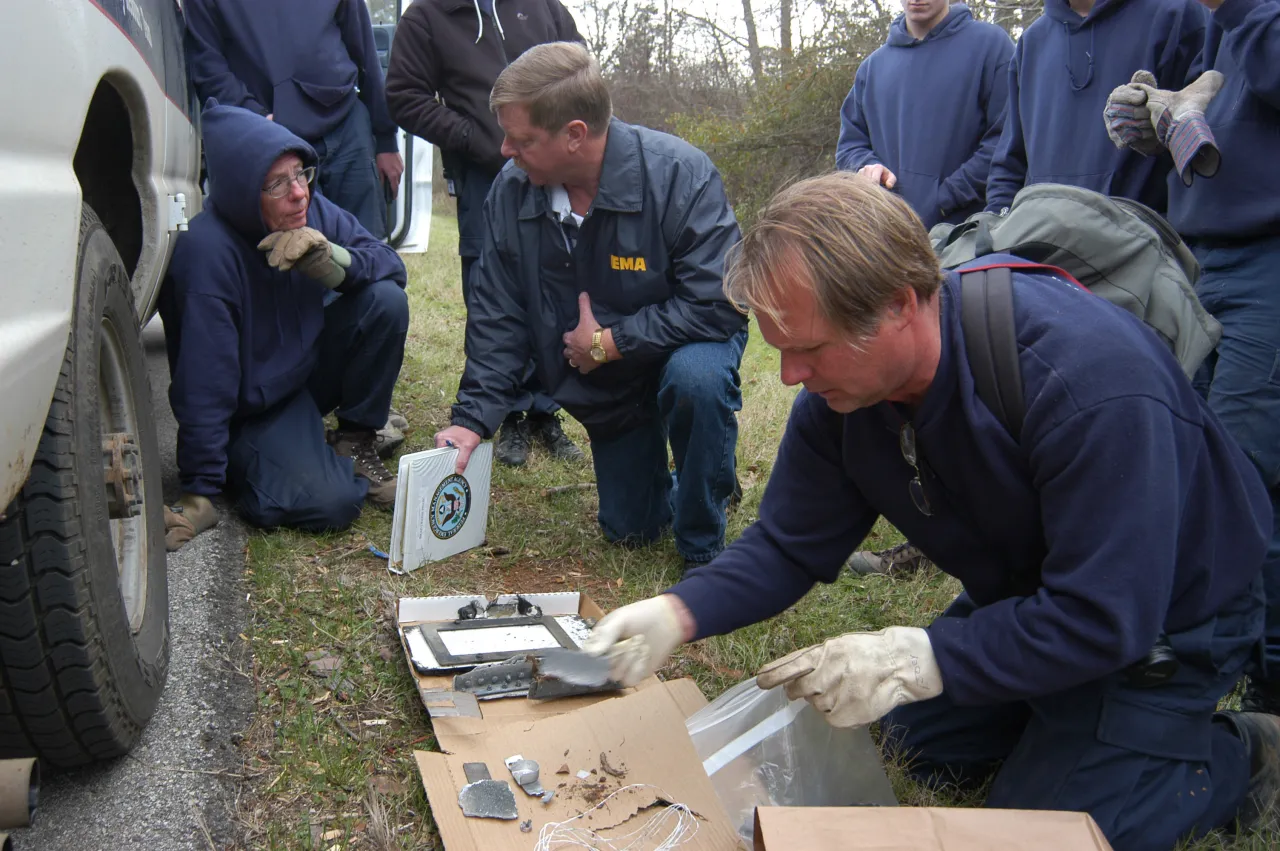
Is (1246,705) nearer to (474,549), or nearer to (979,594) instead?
(979,594)

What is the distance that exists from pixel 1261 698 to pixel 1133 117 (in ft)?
4.60

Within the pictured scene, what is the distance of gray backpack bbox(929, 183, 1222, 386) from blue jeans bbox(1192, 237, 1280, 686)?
14.9 inches

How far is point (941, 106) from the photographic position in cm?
379

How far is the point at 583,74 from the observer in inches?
110

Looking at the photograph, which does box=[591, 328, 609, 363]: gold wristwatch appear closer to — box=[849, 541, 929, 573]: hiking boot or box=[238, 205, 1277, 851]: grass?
box=[238, 205, 1277, 851]: grass

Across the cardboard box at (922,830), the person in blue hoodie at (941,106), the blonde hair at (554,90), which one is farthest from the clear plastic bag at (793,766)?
the person in blue hoodie at (941,106)

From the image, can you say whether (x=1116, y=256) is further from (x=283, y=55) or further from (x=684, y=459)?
(x=283, y=55)

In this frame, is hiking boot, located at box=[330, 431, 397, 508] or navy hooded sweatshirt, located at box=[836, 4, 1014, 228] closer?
hiking boot, located at box=[330, 431, 397, 508]

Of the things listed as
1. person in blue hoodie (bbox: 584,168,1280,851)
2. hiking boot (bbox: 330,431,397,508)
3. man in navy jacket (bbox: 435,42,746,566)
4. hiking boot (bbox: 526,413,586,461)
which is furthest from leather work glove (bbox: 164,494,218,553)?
person in blue hoodie (bbox: 584,168,1280,851)

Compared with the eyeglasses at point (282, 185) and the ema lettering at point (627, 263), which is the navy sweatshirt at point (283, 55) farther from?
the ema lettering at point (627, 263)

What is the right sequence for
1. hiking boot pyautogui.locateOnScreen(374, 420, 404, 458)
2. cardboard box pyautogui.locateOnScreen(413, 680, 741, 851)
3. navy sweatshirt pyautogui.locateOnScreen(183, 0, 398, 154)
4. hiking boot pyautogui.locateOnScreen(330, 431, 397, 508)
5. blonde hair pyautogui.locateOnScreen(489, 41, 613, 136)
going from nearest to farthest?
1. cardboard box pyautogui.locateOnScreen(413, 680, 741, 851)
2. blonde hair pyautogui.locateOnScreen(489, 41, 613, 136)
3. hiking boot pyautogui.locateOnScreen(330, 431, 397, 508)
4. navy sweatshirt pyautogui.locateOnScreen(183, 0, 398, 154)
5. hiking boot pyautogui.locateOnScreen(374, 420, 404, 458)

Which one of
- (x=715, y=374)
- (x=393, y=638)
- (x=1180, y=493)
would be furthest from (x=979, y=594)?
(x=393, y=638)

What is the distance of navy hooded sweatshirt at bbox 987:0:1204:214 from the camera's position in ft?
9.32

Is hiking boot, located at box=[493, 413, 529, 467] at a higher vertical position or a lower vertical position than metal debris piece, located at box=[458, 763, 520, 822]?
lower
